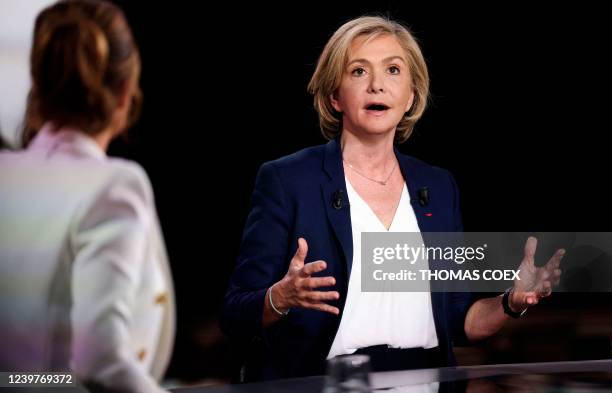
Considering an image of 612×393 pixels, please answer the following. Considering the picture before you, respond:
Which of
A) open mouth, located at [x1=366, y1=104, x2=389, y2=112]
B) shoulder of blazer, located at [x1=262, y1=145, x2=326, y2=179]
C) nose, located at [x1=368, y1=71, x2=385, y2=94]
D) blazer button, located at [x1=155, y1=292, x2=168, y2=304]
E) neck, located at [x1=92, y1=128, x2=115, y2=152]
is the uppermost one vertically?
nose, located at [x1=368, y1=71, x2=385, y2=94]

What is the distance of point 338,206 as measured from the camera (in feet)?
8.10

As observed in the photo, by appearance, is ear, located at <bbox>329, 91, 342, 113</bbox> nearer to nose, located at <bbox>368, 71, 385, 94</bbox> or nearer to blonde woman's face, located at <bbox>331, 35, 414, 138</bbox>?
blonde woman's face, located at <bbox>331, 35, 414, 138</bbox>

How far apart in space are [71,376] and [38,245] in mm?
195

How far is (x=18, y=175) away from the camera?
1.40 m

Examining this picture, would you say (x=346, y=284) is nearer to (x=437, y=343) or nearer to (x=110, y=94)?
(x=437, y=343)

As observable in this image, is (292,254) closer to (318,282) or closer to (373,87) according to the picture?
(318,282)

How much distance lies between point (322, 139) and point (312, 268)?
2.48 feet

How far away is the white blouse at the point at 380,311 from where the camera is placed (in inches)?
95.9

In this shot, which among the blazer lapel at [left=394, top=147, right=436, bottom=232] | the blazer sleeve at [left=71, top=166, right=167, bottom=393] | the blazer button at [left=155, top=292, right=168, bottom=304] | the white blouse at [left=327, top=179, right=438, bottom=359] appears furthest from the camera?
the blazer lapel at [left=394, top=147, right=436, bottom=232]

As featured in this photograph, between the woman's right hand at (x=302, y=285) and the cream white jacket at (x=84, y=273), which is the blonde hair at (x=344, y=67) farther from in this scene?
the cream white jacket at (x=84, y=273)

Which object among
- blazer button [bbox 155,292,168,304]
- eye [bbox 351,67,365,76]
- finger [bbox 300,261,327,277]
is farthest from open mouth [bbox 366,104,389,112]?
blazer button [bbox 155,292,168,304]

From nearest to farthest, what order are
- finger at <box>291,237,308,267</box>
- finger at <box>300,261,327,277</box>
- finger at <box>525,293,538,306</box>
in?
finger at <box>300,261,327,277</box>
finger at <box>291,237,308,267</box>
finger at <box>525,293,538,306</box>

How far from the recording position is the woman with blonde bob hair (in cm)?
240

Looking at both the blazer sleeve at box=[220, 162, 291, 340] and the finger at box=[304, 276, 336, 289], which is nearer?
the finger at box=[304, 276, 336, 289]
